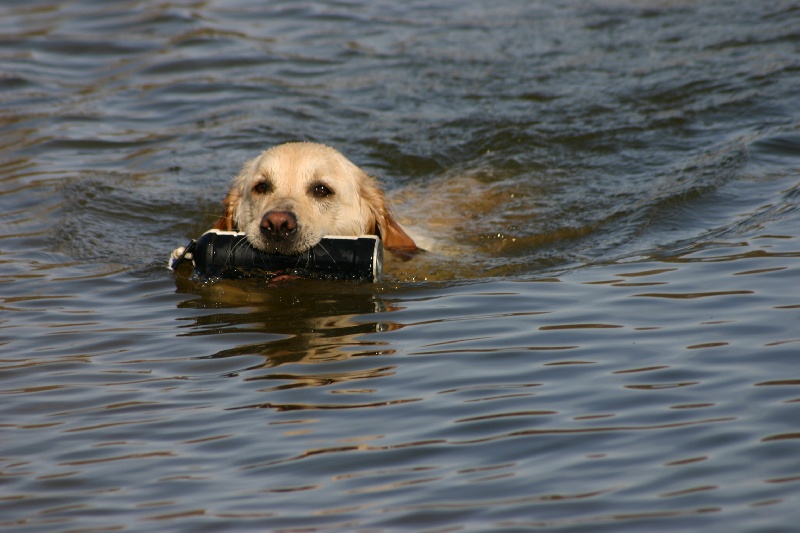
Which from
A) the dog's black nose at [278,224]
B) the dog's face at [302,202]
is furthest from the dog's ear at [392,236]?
the dog's black nose at [278,224]

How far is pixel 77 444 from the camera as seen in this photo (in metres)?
4.15

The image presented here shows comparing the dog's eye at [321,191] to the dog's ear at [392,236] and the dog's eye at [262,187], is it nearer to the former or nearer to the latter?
the dog's eye at [262,187]

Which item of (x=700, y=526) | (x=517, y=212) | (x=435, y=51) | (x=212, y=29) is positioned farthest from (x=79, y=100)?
(x=700, y=526)

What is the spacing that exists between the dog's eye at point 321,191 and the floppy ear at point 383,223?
1.41 ft

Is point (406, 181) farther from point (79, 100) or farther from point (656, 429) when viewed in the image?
point (656, 429)

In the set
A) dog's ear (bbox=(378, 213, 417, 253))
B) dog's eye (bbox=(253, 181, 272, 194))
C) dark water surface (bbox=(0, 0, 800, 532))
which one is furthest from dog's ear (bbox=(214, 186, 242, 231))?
dog's ear (bbox=(378, 213, 417, 253))

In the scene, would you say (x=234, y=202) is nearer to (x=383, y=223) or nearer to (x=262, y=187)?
(x=262, y=187)

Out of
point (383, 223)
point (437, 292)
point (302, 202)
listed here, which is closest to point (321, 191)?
point (302, 202)

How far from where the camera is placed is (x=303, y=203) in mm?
6340

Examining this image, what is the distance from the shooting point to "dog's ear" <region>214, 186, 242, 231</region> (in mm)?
6867

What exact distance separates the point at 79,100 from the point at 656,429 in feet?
30.2

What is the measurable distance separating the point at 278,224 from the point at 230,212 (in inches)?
45.2

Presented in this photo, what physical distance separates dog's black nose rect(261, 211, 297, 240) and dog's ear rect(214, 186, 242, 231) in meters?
0.97

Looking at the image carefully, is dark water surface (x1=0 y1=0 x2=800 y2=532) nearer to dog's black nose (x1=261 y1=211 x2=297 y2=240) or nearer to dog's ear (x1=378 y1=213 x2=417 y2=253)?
dog's ear (x1=378 y1=213 x2=417 y2=253)
